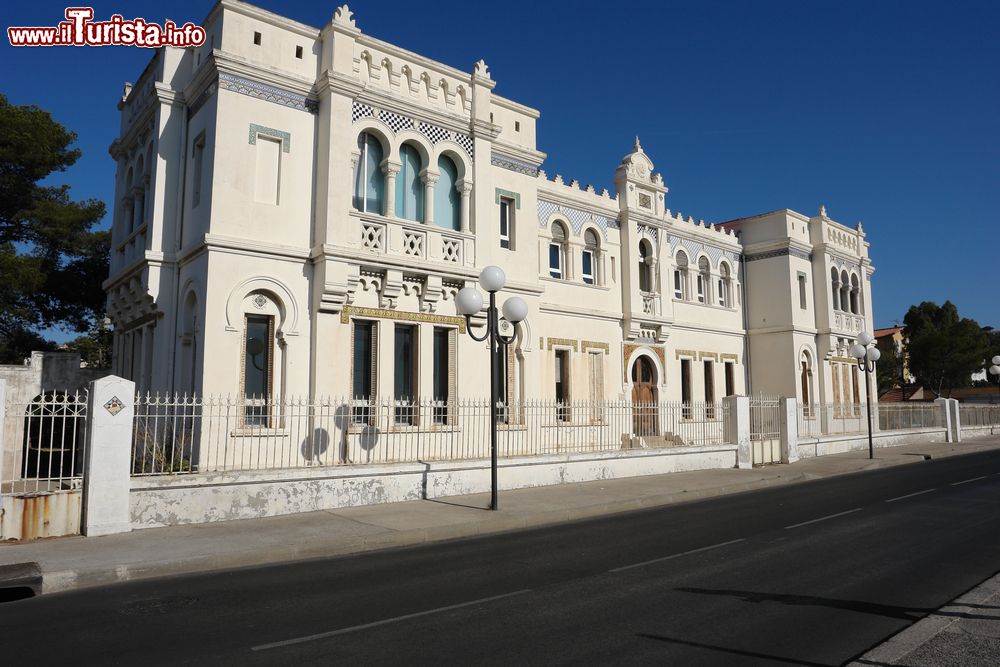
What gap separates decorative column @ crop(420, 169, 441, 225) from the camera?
16.1 meters

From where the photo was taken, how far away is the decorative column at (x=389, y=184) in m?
15.5

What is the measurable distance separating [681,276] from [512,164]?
34.1ft

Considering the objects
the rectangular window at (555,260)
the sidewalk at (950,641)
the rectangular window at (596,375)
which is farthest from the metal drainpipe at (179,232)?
the sidewalk at (950,641)

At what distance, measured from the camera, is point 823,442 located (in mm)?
23844

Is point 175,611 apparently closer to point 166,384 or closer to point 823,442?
point 166,384

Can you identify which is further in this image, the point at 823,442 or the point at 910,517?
the point at 823,442

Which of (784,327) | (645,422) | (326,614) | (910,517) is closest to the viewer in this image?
(326,614)

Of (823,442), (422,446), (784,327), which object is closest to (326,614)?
(422,446)

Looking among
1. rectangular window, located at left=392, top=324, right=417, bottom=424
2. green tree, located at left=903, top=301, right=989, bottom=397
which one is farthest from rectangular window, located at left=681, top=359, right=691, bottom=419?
green tree, located at left=903, top=301, right=989, bottom=397

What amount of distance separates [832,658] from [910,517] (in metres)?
7.43

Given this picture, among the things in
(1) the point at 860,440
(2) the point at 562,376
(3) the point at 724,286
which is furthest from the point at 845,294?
(2) the point at 562,376

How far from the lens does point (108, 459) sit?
982 centimetres

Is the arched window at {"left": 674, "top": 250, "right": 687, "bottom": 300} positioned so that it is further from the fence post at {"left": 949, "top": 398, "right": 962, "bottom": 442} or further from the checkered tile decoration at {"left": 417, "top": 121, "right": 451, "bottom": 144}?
the fence post at {"left": 949, "top": 398, "right": 962, "bottom": 442}

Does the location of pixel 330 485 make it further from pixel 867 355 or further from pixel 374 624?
pixel 867 355
